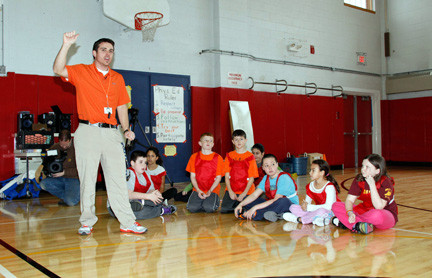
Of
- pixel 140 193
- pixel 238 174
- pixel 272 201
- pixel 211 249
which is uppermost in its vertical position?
pixel 238 174

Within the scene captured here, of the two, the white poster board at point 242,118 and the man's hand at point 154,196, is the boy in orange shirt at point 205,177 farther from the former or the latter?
the white poster board at point 242,118

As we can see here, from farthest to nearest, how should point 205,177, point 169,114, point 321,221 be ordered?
point 169,114 → point 205,177 → point 321,221

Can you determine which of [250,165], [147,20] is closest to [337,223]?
[250,165]

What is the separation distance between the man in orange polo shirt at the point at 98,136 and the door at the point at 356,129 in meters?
9.03

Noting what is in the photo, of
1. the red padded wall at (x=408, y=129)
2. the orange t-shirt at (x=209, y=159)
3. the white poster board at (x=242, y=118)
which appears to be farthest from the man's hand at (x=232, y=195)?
the red padded wall at (x=408, y=129)

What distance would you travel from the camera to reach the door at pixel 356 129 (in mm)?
11461

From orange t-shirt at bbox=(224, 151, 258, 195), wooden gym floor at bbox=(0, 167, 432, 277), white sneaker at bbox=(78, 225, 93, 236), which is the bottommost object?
wooden gym floor at bbox=(0, 167, 432, 277)

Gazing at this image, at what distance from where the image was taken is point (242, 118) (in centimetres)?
865

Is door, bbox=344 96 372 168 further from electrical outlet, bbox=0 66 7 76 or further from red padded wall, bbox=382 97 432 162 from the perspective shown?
electrical outlet, bbox=0 66 7 76

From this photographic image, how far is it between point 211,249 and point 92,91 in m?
1.66

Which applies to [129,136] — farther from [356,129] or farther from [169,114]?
[356,129]

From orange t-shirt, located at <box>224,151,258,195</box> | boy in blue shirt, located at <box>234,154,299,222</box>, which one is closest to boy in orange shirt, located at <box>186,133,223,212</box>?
orange t-shirt, located at <box>224,151,258,195</box>

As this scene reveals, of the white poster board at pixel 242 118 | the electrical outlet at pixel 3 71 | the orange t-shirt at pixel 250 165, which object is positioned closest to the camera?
the orange t-shirt at pixel 250 165

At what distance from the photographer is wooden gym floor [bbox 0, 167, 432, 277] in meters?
2.45
